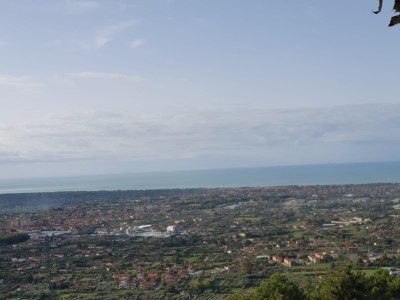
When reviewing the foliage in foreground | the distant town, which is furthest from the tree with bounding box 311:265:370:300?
the distant town

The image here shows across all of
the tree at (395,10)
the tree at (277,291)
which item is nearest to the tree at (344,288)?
the tree at (277,291)

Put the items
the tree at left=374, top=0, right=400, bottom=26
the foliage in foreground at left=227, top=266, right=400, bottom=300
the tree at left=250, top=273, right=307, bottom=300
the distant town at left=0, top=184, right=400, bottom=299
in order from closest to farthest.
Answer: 1. the tree at left=374, top=0, right=400, bottom=26
2. the tree at left=250, top=273, right=307, bottom=300
3. the foliage in foreground at left=227, top=266, right=400, bottom=300
4. the distant town at left=0, top=184, right=400, bottom=299

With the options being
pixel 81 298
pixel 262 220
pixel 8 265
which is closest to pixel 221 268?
pixel 81 298

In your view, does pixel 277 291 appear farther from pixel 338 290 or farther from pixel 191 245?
pixel 191 245

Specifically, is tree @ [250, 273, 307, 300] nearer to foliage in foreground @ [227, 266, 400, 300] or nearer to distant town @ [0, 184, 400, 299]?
foliage in foreground @ [227, 266, 400, 300]

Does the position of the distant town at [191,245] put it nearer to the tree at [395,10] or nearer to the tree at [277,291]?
the tree at [277,291]

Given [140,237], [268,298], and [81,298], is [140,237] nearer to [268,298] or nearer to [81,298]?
[81,298]

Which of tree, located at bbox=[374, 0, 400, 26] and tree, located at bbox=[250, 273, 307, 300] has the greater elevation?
tree, located at bbox=[374, 0, 400, 26]

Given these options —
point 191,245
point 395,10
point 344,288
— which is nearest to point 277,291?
Result: point 344,288
